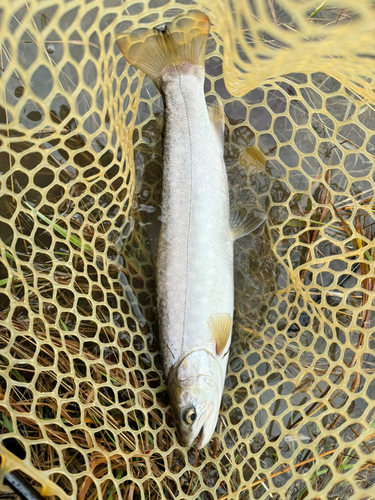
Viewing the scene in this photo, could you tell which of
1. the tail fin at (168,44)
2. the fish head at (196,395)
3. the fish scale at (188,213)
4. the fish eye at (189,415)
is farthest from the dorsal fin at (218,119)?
the fish eye at (189,415)

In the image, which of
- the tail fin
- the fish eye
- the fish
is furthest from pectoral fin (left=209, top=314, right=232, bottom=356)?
the tail fin

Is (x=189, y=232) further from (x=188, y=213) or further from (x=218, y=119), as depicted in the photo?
(x=218, y=119)

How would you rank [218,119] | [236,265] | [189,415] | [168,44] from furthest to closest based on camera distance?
[236,265]
[218,119]
[168,44]
[189,415]

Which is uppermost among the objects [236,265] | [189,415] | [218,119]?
[218,119]

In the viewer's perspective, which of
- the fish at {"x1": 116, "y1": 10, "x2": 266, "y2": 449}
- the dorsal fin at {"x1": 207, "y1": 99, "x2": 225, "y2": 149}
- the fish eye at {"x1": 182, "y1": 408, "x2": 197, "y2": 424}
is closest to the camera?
the fish eye at {"x1": 182, "y1": 408, "x2": 197, "y2": 424}

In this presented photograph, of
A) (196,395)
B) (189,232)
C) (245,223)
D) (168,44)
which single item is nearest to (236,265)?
(245,223)

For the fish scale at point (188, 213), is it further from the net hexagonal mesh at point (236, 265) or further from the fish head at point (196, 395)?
the net hexagonal mesh at point (236, 265)

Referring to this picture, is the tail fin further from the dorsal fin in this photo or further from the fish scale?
the dorsal fin

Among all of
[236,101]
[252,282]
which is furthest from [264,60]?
[252,282]
